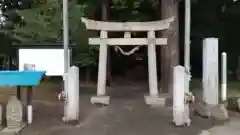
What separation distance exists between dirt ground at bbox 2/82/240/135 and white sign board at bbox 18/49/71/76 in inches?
→ 42.0

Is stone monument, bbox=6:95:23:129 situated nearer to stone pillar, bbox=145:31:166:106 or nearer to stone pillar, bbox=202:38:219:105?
stone pillar, bbox=145:31:166:106

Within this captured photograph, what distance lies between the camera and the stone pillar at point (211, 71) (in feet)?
30.1

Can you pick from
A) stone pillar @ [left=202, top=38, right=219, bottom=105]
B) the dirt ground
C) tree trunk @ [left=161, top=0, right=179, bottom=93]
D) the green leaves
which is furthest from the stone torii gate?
the green leaves

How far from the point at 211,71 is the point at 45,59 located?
15.2 feet

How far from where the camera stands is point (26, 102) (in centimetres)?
857

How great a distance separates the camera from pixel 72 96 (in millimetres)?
8211

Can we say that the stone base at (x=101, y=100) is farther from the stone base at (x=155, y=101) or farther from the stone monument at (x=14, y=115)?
the stone monument at (x=14, y=115)

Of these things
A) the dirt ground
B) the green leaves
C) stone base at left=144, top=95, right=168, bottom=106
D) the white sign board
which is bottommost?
the dirt ground

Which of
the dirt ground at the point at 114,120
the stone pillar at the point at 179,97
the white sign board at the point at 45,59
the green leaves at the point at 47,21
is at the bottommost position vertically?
the dirt ground at the point at 114,120

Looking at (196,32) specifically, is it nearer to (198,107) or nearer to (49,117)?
(198,107)

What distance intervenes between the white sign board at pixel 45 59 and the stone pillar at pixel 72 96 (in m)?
2.15

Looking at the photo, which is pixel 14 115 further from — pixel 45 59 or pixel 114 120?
pixel 45 59

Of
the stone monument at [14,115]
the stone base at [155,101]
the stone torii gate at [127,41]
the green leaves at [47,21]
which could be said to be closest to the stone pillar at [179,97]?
the stone base at [155,101]

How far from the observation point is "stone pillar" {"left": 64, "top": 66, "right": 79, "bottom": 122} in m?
8.14
